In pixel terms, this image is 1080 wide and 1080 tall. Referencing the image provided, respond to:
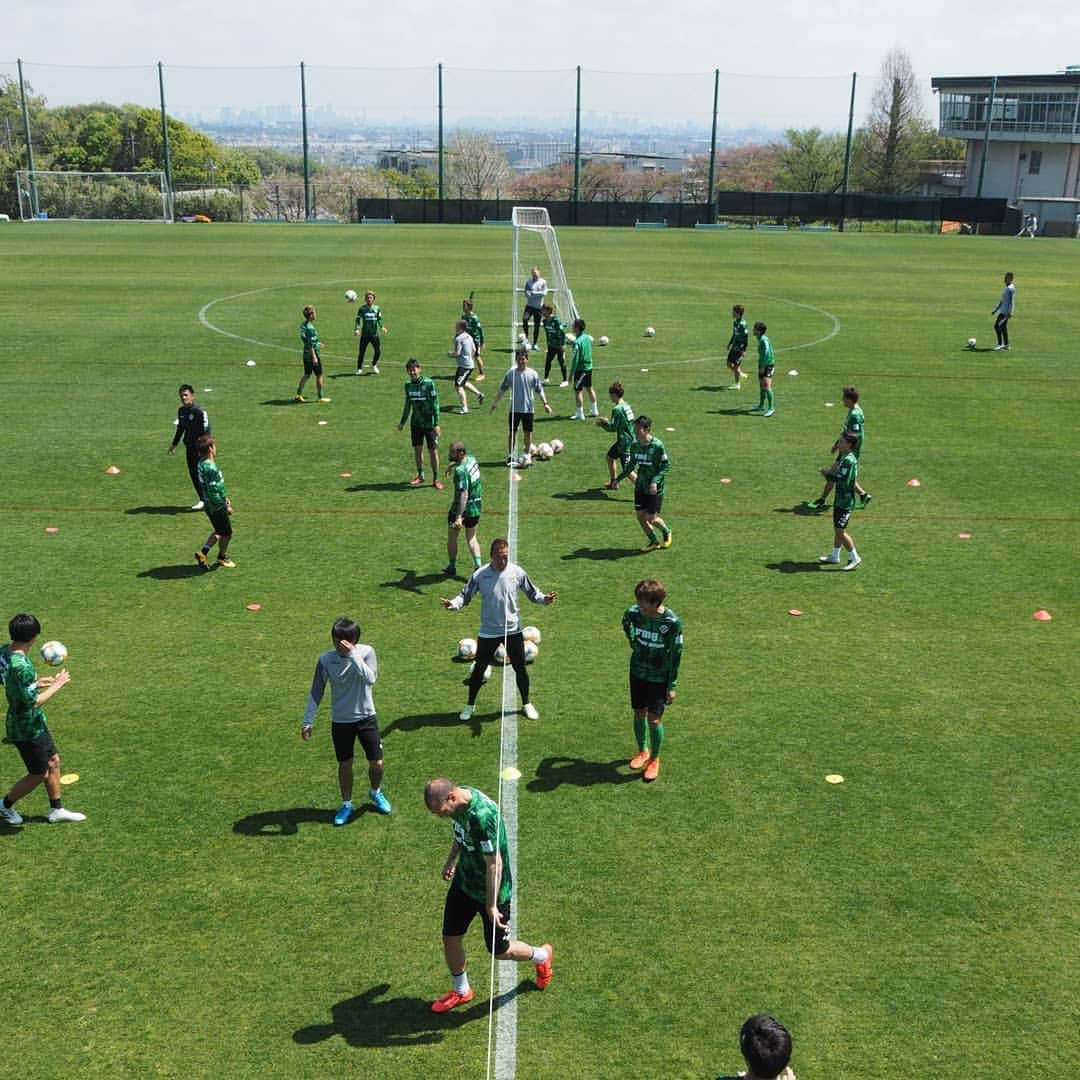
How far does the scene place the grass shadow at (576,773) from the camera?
34.4 ft

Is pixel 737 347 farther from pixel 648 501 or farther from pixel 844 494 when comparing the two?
pixel 844 494

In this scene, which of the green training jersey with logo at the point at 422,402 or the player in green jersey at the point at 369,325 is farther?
the player in green jersey at the point at 369,325

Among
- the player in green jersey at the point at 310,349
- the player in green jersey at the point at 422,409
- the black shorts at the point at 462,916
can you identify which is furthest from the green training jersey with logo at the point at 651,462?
the player in green jersey at the point at 310,349

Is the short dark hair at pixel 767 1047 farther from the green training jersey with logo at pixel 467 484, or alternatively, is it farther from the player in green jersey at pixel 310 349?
the player in green jersey at pixel 310 349

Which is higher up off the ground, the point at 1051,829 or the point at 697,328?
the point at 697,328

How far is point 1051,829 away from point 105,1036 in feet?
26.0

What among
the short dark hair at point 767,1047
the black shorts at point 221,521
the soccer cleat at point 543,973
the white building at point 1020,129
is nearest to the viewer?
the short dark hair at point 767,1047

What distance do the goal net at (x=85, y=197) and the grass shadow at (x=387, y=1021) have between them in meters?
68.9

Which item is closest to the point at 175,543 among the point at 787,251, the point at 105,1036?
the point at 105,1036

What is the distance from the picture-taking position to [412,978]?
806 cm

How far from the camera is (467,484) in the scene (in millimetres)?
14719

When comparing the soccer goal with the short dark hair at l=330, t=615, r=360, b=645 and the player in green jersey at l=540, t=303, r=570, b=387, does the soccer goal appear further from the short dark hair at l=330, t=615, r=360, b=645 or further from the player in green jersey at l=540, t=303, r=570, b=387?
the short dark hair at l=330, t=615, r=360, b=645

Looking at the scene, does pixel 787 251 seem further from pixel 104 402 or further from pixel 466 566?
pixel 466 566

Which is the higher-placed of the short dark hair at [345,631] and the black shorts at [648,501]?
the short dark hair at [345,631]
